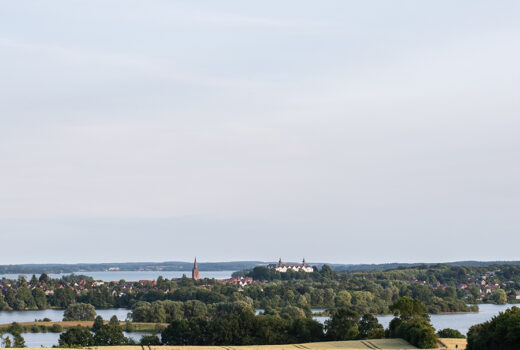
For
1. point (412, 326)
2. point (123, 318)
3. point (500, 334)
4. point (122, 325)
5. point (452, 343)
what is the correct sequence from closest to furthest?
point (500, 334), point (452, 343), point (412, 326), point (122, 325), point (123, 318)

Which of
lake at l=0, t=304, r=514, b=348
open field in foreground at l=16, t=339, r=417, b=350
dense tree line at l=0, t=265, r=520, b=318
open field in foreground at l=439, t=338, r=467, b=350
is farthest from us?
dense tree line at l=0, t=265, r=520, b=318

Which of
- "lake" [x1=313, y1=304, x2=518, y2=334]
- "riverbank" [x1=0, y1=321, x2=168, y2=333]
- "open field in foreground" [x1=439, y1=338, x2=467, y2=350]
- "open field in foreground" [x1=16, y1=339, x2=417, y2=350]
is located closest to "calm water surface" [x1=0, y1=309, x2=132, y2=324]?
"riverbank" [x1=0, y1=321, x2=168, y2=333]

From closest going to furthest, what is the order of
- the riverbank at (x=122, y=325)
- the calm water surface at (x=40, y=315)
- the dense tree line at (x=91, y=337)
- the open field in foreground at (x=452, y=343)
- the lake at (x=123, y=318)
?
the open field in foreground at (x=452, y=343) < the dense tree line at (x=91, y=337) < the lake at (x=123, y=318) < the riverbank at (x=122, y=325) < the calm water surface at (x=40, y=315)

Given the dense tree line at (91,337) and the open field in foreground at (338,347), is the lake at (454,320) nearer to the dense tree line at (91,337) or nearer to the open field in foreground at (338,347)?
the open field in foreground at (338,347)

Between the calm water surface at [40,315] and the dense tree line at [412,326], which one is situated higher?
the dense tree line at [412,326]

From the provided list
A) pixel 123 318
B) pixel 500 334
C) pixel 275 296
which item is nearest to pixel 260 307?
pixel 275 296

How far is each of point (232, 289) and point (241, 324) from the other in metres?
81.6

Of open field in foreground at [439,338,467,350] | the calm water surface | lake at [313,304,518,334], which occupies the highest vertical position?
open field in foreground at [439,338,467,350]

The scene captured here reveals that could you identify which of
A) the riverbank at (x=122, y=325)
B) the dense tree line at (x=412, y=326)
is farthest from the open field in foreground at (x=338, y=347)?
the riverbank at (x=122, y=325)

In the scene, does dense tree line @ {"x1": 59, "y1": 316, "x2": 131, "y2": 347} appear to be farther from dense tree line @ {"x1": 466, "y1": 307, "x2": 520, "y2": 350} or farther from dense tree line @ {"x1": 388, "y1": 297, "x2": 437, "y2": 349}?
dense tree line @ {"x1": 466, "y1": 307, "x2": 520, "y2": 350}

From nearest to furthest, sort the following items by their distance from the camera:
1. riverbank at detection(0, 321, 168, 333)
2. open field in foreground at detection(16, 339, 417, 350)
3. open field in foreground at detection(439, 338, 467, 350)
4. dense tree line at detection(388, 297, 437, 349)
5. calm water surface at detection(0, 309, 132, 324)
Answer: open field in foreground at detection(16, 339, 417, 350), open field in foreground at detection(439, 338, 467, 350), dense tree line at detection(388, 297, 437, 349), riverbank at detection(0, 321, 168, 333), calm water surface at detection(0, 309, 132, 324)

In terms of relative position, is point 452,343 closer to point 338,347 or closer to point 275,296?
point 338,347

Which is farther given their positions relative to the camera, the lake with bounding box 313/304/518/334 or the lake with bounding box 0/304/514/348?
the lake with bounding box 313/304/518/334

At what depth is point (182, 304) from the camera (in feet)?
404
